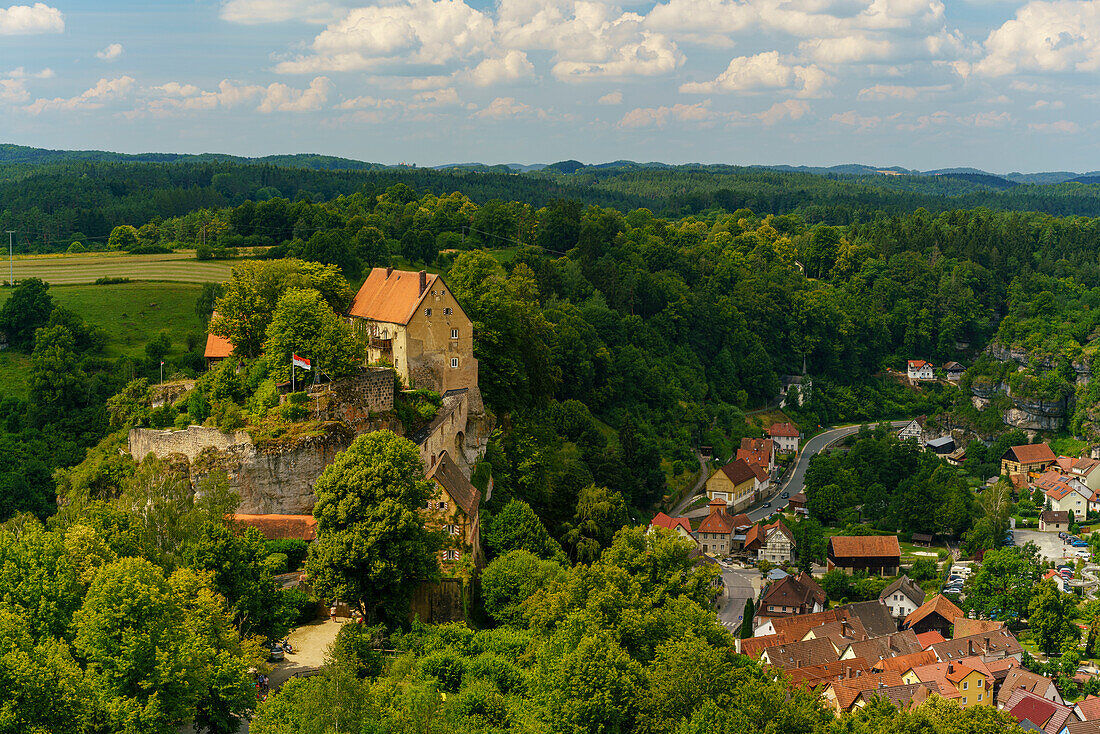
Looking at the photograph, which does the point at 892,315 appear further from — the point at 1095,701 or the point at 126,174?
the point at 126,174

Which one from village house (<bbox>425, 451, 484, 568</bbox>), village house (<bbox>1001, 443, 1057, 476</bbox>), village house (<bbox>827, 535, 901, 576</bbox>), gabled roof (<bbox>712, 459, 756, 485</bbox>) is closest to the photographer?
village house (<bbox>425, 451, 484, 568</bbox>)

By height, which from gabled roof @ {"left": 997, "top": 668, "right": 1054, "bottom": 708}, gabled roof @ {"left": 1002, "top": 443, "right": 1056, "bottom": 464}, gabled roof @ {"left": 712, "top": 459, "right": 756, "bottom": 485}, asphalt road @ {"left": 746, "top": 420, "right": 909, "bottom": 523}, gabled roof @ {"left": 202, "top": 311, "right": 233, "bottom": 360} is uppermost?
gabled roof @ {"left": 202, "top": 311, "right": 233, "bottom": 360}

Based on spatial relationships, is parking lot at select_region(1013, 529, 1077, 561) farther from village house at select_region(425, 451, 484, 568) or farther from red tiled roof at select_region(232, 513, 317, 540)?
red tiled roof at select_region(232, 513, 317, 540)

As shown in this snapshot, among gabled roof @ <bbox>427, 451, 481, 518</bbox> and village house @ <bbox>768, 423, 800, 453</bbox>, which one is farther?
village house @ <bbox>768, 423, 800, 453</bbox>

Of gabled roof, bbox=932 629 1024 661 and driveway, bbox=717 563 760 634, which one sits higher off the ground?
gabled roof, bbox=932 629 1024 661

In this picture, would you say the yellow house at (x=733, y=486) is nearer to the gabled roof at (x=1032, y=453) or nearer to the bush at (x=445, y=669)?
the gabled roof at (x=1032, y=453)

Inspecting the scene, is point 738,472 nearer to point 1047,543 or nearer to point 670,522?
point 670,522

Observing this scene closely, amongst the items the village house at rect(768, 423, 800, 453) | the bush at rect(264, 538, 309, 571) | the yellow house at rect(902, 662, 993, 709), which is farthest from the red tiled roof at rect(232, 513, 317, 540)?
the village house at rect(768, 423, 800, 453)
